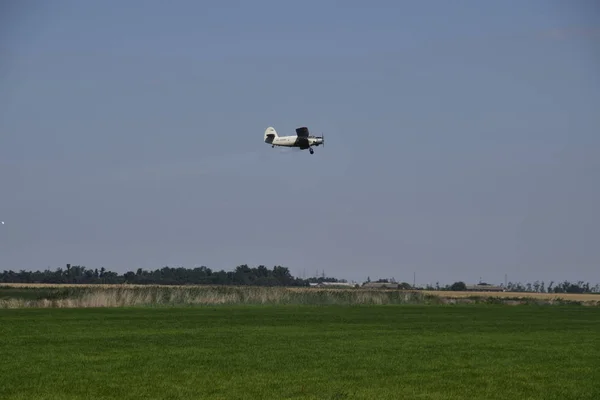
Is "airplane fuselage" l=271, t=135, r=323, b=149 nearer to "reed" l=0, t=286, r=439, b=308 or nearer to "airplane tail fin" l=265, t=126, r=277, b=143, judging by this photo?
"airplane tail fin" l=265, t=126, r=277, b=143

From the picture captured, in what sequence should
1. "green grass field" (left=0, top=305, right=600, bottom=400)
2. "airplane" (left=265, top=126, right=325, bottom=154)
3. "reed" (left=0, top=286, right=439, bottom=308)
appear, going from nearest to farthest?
1. "green grass field" (left=0, top=305, right=600, bottom=400)
2. "reed" (left=0, top=286, right=439, bottom=308)
3. "airplane" (left=265, top=126, right=325, bottom=154)

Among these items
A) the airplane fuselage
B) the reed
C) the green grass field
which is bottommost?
the green grass field

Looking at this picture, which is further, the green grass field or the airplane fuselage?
the airplane fuselage

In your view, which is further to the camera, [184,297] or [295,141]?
[295,141]

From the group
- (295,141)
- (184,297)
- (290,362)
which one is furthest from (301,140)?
(290,362)

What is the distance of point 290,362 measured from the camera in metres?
25.8

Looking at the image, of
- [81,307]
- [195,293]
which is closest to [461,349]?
[81,307]

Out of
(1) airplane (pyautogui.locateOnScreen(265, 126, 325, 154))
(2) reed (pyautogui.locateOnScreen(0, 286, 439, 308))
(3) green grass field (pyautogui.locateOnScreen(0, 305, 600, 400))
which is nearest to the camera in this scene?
(3) green grass field (pyautogui.locateOnScreen(0, 305, 600, 400))

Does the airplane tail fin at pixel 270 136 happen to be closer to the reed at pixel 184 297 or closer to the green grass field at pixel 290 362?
the reed at pixel 184 297

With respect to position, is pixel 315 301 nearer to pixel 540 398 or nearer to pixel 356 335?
pixel 356 335

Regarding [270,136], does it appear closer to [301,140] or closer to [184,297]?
[301,140]

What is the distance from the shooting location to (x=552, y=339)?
36.2 metres

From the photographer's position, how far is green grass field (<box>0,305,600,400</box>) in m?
20.7

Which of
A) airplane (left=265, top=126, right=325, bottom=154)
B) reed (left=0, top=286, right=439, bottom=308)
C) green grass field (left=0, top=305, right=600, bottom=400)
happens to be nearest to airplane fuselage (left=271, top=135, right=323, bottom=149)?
airplane (left=265, top=126, right=325, bottom=154)
